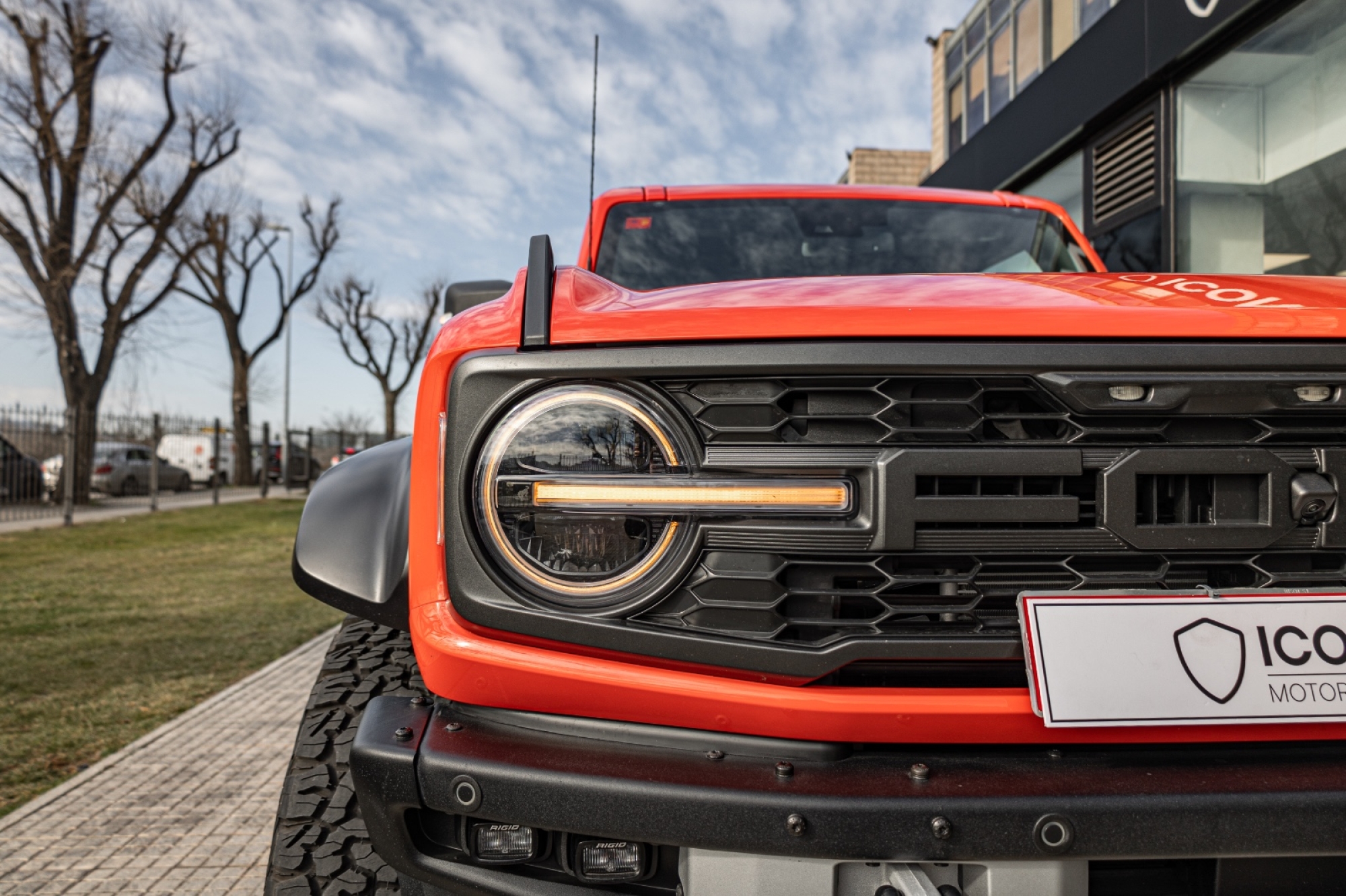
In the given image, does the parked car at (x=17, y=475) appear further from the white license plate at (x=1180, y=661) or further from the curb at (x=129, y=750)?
the white license plate at (x=1180, y=661)

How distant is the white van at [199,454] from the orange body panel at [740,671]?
1714 cm

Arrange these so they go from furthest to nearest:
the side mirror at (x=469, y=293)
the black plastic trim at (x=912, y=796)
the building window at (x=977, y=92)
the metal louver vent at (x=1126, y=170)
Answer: the building window at (x=977, y=92), the metal louver vent at (x=1126, y=170), the side mirror at (x=469, y=293), the black plastic trim at (x=912, y=796)

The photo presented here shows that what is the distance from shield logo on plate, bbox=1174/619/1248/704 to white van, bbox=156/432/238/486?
17742 mm

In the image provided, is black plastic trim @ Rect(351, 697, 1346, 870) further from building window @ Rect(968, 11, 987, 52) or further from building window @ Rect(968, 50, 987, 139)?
building window @ Rect(968, 11, 987, 52)

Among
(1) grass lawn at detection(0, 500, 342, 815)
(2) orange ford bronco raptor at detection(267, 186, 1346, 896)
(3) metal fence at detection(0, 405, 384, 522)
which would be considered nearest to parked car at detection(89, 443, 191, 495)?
(3) metal fence at detection(0, 405, 384, 522)

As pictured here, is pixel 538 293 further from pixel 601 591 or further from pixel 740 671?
pixel 740 671

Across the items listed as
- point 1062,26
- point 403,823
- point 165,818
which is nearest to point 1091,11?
point 1062,26

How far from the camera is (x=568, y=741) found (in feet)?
3.59

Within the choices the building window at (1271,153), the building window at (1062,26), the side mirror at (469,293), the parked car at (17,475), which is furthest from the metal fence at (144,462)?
the building window at (1062,26)

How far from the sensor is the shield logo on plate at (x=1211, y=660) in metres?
1.04

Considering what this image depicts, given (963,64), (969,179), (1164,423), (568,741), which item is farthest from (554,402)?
(963,64)

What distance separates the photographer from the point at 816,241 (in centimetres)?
247

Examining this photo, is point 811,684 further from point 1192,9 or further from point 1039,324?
point 1192,9

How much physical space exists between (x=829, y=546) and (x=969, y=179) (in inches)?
492
